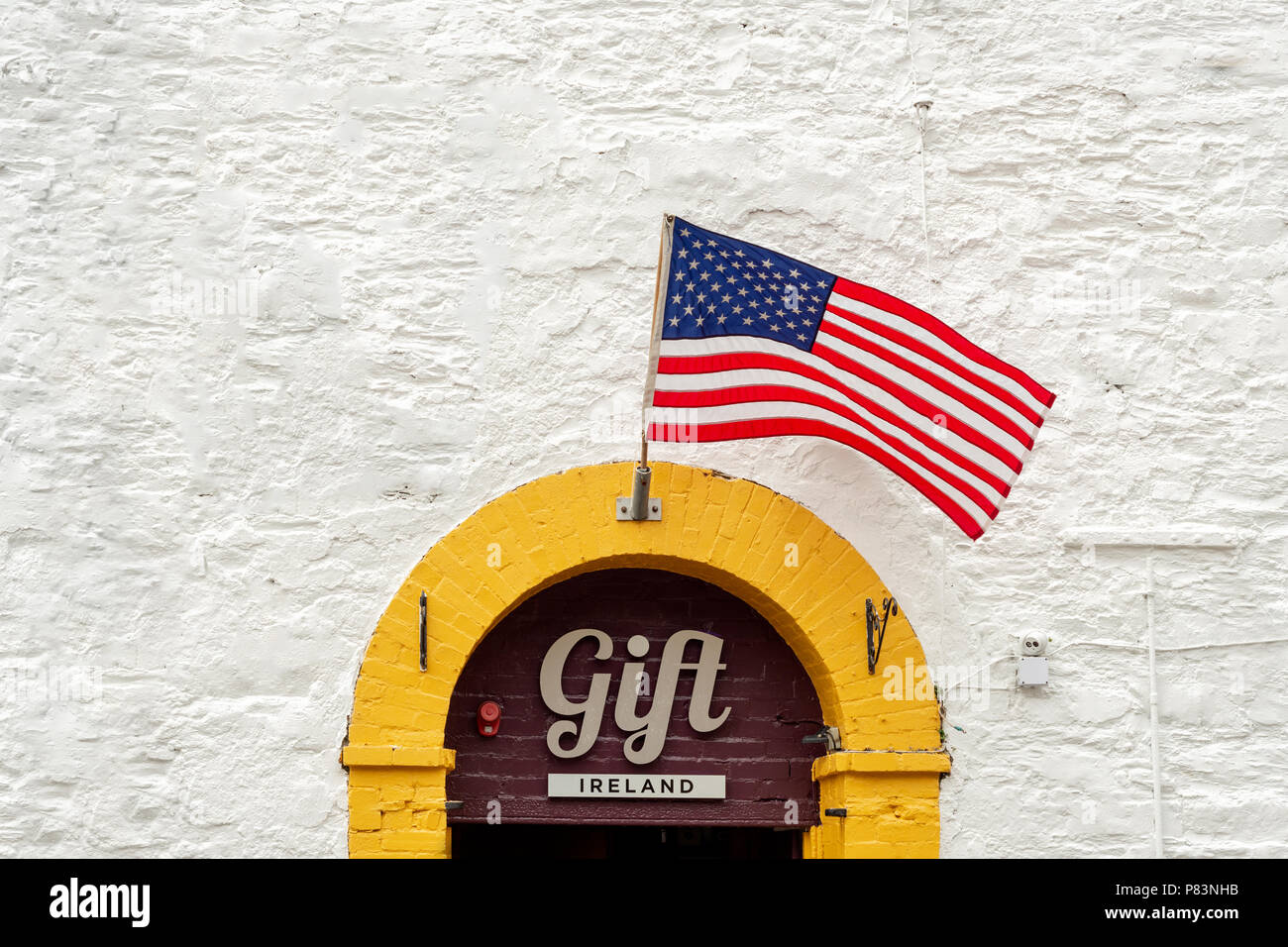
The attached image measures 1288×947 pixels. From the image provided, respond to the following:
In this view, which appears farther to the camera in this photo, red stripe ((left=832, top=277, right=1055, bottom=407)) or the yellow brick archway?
the yellow brick archway

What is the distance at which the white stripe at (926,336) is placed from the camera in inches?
202

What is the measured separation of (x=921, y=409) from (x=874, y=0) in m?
1.95

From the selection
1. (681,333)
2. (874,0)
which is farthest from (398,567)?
(874,0)

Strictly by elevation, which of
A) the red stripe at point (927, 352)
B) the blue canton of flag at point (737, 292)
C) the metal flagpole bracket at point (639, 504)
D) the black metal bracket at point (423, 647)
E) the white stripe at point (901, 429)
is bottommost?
the black metal bracket at point (423, 647)

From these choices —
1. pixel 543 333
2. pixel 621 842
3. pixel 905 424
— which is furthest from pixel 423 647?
pixel 621 842

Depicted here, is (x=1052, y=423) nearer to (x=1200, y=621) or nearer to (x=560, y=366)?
(x=1200, y=621)

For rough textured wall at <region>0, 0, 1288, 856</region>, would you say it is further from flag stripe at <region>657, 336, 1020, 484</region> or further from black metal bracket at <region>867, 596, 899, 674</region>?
flag stripe at <region>657, 336, 1020, 484</region>

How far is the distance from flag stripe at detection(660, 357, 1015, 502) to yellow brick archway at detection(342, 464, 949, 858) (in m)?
0.63

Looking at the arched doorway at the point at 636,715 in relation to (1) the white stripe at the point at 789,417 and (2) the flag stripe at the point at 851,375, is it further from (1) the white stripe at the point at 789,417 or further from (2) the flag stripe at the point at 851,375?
(2) the flag stripe at the point at 851,375

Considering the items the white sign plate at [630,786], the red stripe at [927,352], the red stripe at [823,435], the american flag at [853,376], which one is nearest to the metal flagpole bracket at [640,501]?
the red stripe at [823,435]

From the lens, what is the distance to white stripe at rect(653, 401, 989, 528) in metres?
5.01

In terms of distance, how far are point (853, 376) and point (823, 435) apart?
0.77 feet

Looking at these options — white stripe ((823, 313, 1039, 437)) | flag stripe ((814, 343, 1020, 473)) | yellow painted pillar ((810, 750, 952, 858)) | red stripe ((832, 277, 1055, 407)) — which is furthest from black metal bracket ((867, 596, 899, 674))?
red stripe ((832, 277, 1055, 407))

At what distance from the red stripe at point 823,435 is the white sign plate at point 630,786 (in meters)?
1.40
